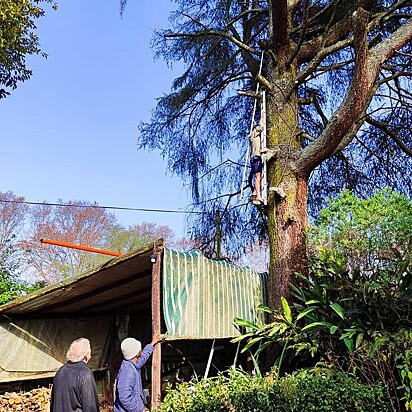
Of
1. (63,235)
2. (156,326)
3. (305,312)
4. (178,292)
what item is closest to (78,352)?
(156,326)

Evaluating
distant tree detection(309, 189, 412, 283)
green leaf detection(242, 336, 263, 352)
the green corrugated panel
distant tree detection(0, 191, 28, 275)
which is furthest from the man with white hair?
distant tree detection(0, 191, 28, 275)

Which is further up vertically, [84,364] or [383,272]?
[383,272]

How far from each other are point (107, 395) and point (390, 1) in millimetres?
7589

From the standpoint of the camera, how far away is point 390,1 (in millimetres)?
7375

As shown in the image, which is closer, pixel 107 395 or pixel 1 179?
pixel 107 395

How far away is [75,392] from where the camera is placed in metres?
3.38

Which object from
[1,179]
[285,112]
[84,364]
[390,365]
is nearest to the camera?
[84,364]

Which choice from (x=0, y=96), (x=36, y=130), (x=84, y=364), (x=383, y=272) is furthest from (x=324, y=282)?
(x=36, y=130)

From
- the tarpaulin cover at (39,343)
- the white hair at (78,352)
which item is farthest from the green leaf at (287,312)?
the tarpaulin cover at (39,343)

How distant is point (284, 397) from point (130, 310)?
14.8 feet

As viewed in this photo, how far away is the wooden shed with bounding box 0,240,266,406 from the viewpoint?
4828 mm

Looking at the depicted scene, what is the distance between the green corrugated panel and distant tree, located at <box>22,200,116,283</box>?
8773mm

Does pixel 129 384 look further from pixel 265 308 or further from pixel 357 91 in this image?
pixel 357 91

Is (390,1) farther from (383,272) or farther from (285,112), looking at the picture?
(383,272)
